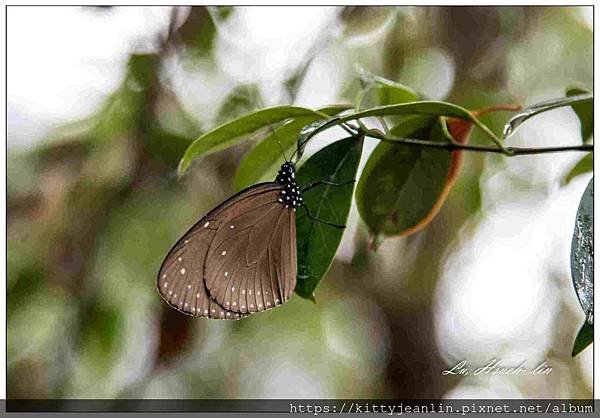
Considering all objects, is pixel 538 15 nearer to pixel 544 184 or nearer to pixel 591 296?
pixel 544 184

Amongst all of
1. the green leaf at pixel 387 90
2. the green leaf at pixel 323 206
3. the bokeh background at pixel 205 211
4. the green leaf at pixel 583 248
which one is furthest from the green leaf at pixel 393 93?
the bokeh background at pixel 205 211

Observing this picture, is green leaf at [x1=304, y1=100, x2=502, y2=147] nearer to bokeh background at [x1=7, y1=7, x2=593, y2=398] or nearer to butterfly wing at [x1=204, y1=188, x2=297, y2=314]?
butterfly wing at [x1=204, y1=188, x2=297, y2=314]

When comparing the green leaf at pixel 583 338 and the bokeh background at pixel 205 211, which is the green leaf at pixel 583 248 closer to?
the green leaf at pixel 583 338

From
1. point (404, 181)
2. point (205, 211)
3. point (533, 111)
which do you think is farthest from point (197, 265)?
point (205, 211)

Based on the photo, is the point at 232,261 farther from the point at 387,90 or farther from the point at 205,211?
the point at 205,211

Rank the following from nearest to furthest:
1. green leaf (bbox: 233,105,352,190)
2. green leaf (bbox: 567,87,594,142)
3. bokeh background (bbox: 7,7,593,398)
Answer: green leaf (bbox: 233,105,352,190)
green leaf (bbox: 567,87,594,142)
bokeh background (bbox: 7,7,593,398)

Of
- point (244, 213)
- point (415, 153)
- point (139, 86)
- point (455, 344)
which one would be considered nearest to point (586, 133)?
point (415, 153)

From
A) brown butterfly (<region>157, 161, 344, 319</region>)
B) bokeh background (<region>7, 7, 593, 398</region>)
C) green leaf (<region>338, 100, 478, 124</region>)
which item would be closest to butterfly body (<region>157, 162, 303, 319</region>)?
brown butterfly (<region>157, 161, 344, 319</region>)
